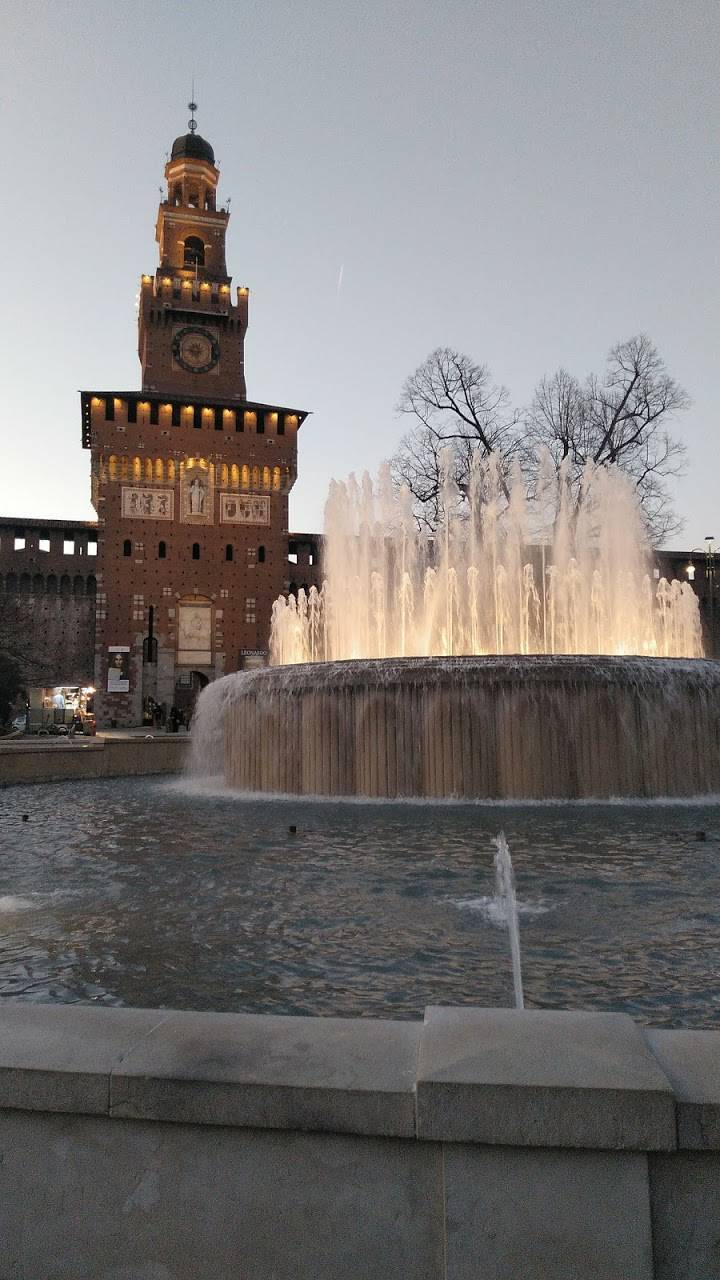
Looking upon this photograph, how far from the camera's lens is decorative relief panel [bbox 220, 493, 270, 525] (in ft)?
132

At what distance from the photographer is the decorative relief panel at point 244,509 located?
132 ft

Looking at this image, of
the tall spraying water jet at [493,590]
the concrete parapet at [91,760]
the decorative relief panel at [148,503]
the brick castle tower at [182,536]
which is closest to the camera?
the concrete parapet at [91,760]

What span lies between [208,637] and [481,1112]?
127 ft

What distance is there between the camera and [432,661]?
10.5 meters

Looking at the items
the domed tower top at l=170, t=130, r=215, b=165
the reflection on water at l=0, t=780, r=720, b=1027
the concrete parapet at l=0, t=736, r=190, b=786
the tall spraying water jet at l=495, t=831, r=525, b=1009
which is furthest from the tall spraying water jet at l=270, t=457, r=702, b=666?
the domed tower top at l=170, t=130, r=215, b=165

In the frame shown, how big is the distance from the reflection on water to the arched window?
45233mm

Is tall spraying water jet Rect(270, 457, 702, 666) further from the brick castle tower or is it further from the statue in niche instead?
the statue in niche

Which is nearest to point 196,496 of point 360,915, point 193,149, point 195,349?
point 195,349

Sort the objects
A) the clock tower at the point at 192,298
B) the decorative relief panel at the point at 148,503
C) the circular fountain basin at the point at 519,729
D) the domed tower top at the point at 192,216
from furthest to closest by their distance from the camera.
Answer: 1. the domed tower top at the point at 192,216
2. the clock tower at the point at 192,298
3. the decorative relief panel at the point at 148,503
4. the circular fountain basin at the point at 519,729

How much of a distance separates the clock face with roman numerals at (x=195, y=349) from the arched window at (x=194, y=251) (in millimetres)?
4821

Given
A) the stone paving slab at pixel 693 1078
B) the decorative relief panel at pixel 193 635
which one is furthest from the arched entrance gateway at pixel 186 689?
the stone paving slab at pixel 693 1078

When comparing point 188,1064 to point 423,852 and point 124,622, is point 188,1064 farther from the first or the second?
point 124,622

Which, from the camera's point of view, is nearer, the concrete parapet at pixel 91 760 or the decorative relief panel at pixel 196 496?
the concrete parapet at pixel 91 760

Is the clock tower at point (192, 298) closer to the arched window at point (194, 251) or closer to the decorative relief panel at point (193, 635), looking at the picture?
the arched window at point (194, 251)
